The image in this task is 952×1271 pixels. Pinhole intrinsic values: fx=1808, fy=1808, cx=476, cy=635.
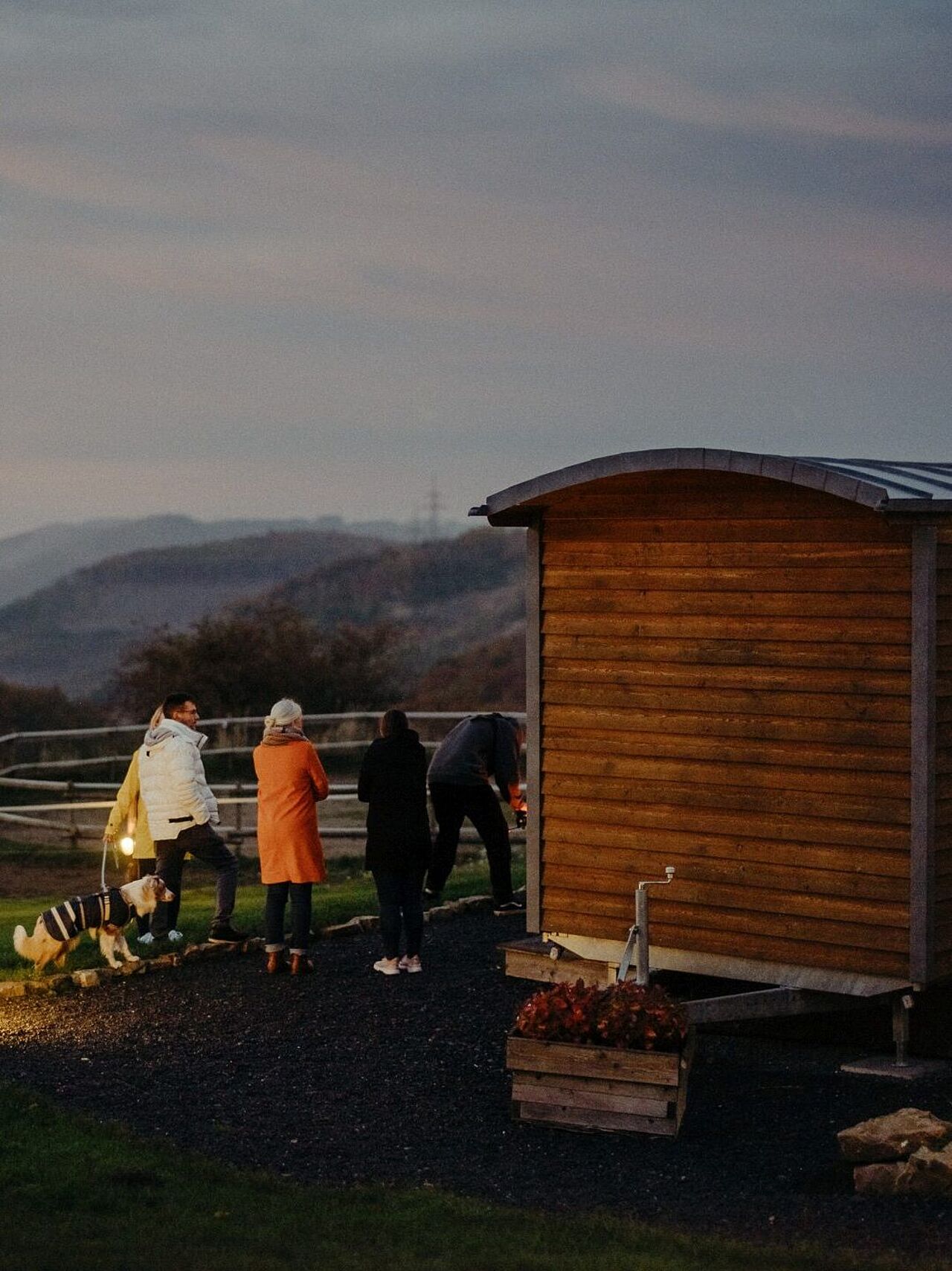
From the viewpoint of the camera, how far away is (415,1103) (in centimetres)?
873

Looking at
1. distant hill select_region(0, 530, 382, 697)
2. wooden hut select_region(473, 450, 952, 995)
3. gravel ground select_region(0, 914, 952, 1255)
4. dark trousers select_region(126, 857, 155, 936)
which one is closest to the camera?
gravel ground select_region(0, 914, 952, 1255)

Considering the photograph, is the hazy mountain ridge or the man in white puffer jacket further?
the hazy mountain ridge

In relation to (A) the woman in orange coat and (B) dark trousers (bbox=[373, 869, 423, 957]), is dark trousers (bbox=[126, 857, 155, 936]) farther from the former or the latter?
(B) dark trousers (bbox=[373, 869, 423, 957])

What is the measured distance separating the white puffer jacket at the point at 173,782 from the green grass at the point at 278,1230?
416cm

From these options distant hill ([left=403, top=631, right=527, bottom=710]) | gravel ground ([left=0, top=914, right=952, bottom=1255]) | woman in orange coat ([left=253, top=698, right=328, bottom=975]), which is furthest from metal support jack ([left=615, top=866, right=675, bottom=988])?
distant hill ([left=403, top=631, right=527, bottom=710])

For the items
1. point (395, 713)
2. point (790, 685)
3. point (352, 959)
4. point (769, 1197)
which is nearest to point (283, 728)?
point (395, 713)

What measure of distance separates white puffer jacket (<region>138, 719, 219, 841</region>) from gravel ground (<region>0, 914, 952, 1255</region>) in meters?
0.96

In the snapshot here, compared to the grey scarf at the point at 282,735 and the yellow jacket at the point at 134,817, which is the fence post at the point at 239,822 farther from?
the grey scarf at the point at 282,735

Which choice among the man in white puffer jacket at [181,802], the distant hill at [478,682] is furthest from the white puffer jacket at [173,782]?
the distant hill at [478,682]

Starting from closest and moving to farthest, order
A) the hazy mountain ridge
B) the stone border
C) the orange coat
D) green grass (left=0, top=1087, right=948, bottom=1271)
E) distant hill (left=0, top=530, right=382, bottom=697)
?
green grass (left=0, top=1087, right=948, bottom=1271) < the stone border < the orange coat < the hazy mountain ridge < distant hill (left=0, top=530, right=382, bottom=697)

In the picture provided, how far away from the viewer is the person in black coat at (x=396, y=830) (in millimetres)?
11320

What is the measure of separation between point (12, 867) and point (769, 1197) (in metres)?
12.5

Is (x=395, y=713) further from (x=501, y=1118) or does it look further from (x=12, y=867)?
(x=12, y=867)

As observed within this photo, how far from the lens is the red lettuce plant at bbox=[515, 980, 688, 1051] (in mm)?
8234
